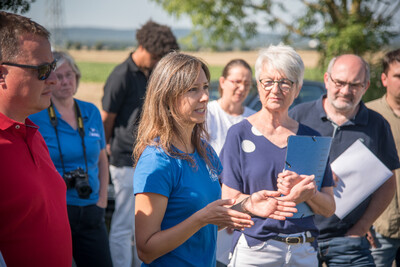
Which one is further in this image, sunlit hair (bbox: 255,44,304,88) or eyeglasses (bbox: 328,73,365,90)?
eyeglasses (bbox: 328,73,365,90)

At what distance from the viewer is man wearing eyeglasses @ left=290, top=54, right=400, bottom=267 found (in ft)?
9.34

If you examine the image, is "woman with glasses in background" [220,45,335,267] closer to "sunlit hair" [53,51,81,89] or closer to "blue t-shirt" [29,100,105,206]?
"blue t-shirt" [29,100,105,206]

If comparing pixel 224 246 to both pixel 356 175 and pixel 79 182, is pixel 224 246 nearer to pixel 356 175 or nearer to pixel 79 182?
pixel 356 175

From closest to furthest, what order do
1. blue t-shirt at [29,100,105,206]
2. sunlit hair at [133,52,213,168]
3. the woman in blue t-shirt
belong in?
the woman in blue t-shirt
sunlit hair at [133,52,213,168]
blue t-shirt at [29,100,105,206]

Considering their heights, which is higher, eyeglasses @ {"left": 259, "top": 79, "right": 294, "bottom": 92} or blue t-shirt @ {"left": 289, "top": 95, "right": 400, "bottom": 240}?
eyeglasses @ {"left": 259, "top": 79, "right": 294, "bottom": 92}

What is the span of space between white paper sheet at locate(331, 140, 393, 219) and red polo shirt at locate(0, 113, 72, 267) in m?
1.79

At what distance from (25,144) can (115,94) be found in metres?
2.44

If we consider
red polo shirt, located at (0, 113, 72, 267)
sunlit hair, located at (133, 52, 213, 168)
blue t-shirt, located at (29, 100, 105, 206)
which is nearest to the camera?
red polo shirt, located at (0, 113, 72, 267)

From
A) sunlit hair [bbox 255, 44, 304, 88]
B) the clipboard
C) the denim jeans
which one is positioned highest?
sunlit hair [bbox 255, 44, 304, 88]

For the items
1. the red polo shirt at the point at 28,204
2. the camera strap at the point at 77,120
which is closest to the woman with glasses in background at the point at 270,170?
the red polo shirt at the point at 28,204

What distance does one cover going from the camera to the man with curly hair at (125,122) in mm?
4246

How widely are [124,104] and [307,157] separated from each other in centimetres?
251

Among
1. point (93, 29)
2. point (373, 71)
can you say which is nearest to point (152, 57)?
point (373, 71)

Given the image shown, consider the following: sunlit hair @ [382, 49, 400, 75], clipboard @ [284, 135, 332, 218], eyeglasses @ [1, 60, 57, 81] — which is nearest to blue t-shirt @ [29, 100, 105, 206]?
eyeglasses @ [1, 60, 57, 81]
